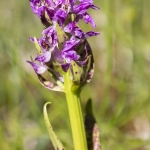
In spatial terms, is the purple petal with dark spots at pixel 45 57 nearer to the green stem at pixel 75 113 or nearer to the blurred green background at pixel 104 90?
the green stem at pixel 75 113

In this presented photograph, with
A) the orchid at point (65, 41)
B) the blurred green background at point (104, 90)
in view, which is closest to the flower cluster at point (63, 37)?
the orchid at point (65, 41)

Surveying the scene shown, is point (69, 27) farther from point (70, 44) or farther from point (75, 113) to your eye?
point (75, 113)

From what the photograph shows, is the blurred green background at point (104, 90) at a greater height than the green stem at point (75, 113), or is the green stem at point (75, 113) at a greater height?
the green stem at point (75, 113)

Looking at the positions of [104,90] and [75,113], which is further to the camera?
[104,90]

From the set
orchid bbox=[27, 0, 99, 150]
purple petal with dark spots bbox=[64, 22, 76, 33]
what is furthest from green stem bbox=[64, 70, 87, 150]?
purple petal with dark spots bbox=[64, 22, 76, 33]

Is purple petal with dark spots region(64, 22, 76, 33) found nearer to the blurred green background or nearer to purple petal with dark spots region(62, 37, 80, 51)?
purple petal with dark spots region(62, 37, 80, 51)

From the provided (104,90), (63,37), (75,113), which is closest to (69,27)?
(63,37)
